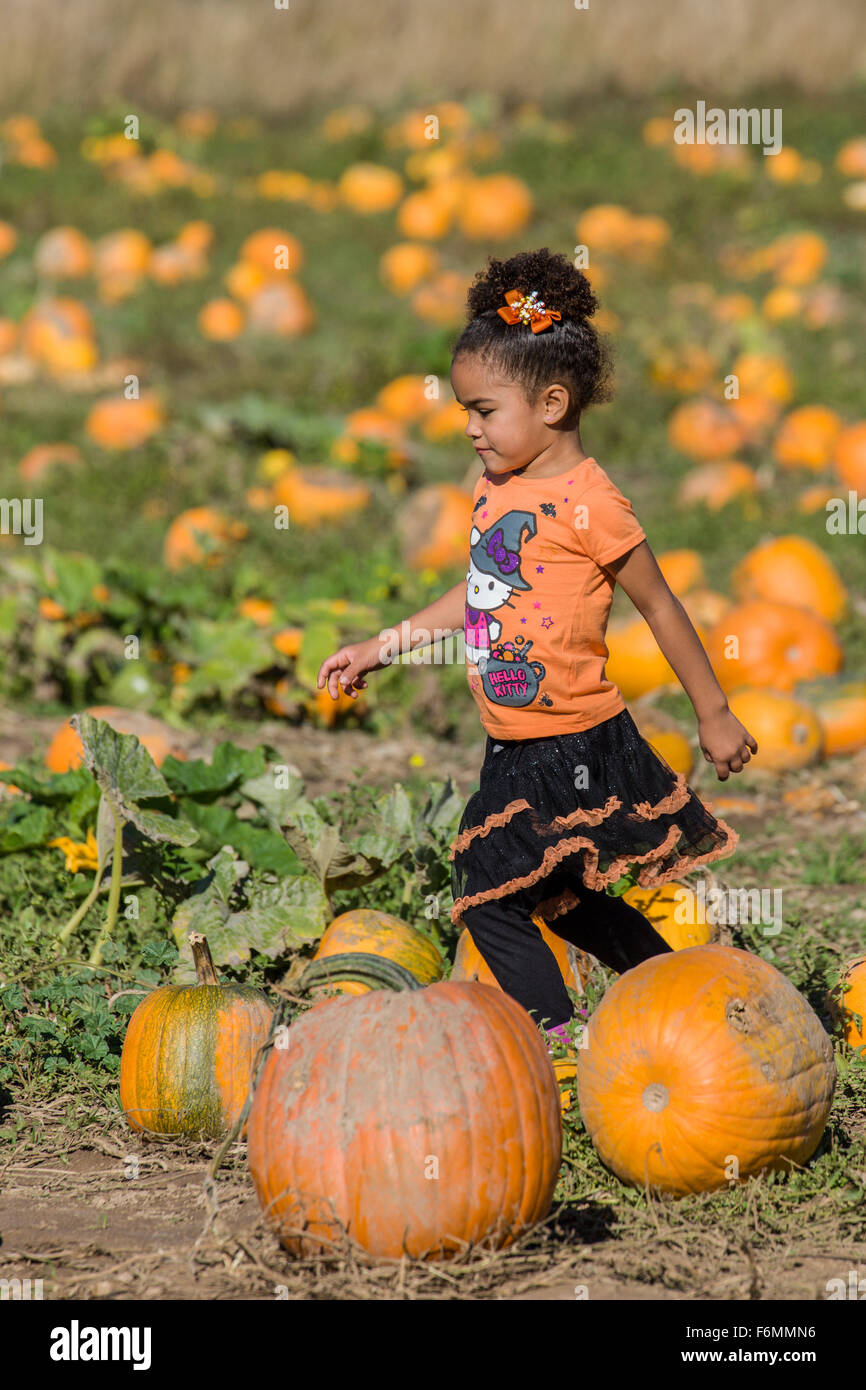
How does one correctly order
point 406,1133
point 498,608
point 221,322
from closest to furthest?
1. point 406,1133
2. point 498,608
3. point 221,322

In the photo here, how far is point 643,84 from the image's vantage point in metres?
18.7

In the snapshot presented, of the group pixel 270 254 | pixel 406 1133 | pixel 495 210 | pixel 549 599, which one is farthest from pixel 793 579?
pixel 495 210

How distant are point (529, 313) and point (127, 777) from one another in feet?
5.19

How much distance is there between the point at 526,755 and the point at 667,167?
1243 cm

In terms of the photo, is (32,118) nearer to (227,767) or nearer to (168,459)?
(168,459)

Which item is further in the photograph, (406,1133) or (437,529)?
(437,529)

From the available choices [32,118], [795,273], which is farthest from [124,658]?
[32,118]

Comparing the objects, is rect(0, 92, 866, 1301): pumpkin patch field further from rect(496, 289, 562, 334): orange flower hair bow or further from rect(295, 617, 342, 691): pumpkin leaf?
rect(496, 289, 562, 334): orange flower hair bow

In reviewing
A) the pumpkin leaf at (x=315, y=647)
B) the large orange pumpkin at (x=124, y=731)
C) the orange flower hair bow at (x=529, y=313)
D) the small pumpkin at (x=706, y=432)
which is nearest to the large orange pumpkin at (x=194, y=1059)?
the orange flower hair bow at (x=529, y=313)

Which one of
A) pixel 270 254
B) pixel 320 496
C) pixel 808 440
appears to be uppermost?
pixel 270 254

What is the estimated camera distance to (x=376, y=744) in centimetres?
594

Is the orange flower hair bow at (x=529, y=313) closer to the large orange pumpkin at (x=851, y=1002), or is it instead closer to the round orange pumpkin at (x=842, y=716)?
the large orange pumpkin at (x=851, y=1002)

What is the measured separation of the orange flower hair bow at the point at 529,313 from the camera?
3.06 metres

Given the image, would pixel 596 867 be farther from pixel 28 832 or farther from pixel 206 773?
pixel 28 832
